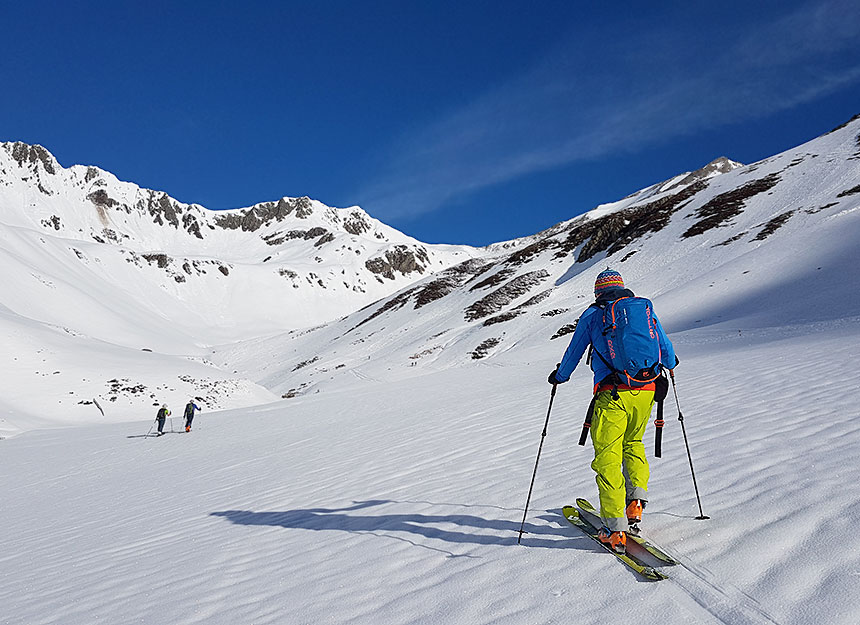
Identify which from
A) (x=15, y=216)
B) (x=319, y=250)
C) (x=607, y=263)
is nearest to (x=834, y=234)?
(x=607, y=263)

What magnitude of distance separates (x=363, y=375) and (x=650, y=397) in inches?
1467

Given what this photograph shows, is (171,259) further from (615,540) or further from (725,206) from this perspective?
(615,540)

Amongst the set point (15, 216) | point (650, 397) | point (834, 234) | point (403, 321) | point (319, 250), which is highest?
point (15, 216)

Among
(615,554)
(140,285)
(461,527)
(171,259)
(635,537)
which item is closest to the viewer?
(615,554)

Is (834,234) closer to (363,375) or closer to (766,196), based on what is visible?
(766,196)

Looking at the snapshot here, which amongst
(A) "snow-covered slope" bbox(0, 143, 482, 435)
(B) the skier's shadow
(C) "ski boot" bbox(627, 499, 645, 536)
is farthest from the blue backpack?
(A) "snow-covered slope" bbox(0, 143, 482, 435)

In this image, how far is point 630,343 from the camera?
4.25 meters

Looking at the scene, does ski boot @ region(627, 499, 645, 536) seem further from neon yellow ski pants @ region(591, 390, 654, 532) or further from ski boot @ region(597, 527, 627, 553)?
ski boot @ region(597, 527, 627, 553)

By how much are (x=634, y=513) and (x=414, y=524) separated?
7.82ft

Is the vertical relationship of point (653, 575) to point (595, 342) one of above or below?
below

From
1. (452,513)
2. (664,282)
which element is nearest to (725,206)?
(664,282)

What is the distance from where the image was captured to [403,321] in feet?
198

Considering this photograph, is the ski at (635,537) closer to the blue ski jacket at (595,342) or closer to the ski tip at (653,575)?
the ski tip at (653,575)

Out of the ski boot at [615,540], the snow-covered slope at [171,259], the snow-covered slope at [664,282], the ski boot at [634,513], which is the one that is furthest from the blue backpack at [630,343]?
the snow-covered slope at [171,259]
